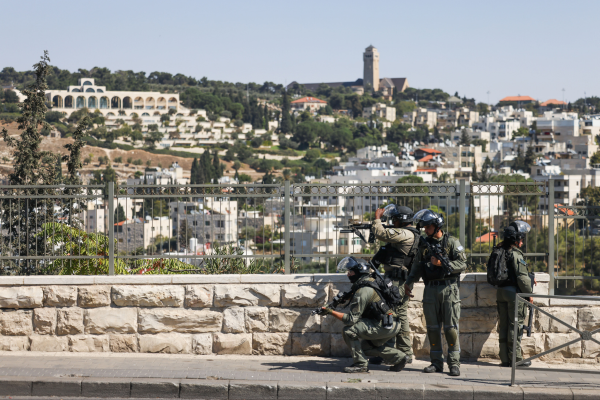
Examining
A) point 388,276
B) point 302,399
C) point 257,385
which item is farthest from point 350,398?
point 388,276

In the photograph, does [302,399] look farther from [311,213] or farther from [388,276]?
[311,213]

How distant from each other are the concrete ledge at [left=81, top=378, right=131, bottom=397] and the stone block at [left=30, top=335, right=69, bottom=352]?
117 centimetres

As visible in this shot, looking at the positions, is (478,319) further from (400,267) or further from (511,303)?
(400,267)

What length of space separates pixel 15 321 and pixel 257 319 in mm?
2490

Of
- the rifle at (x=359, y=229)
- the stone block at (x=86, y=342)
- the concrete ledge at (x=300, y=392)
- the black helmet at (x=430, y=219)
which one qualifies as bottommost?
the concrete ledge at (x=300, y=392)

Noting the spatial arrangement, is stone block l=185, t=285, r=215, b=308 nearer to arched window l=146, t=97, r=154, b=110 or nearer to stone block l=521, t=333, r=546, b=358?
stone block l=521, t=333, r=546, b=358

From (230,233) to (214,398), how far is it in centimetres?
206

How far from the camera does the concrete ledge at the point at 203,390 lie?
247 inches

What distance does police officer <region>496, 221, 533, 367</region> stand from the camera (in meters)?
6.89

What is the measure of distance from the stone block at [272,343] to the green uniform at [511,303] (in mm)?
2142

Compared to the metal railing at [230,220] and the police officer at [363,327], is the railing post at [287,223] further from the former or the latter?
the police officer at [363,327]

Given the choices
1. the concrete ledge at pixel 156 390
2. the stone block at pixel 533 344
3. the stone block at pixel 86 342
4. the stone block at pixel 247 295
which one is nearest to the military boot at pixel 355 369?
the stone block at pixel 247 295

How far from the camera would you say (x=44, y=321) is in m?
7.34

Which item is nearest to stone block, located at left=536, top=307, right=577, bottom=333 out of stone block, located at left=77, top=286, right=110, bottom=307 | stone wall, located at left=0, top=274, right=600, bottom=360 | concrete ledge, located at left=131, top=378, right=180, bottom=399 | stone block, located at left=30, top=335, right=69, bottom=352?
stone wall, located at left=0, top=274, right=600, bottom=360
